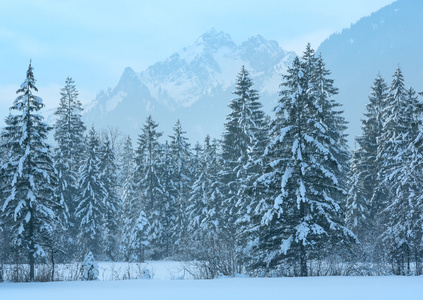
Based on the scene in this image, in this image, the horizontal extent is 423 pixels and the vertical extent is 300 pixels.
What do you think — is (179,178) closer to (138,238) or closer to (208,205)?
(138,238)

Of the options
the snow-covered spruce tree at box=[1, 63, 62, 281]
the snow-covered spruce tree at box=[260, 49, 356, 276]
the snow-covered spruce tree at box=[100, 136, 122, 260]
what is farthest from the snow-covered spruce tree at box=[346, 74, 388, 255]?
the snow-covered spruce tree at box=[100, 136, 122, 260]

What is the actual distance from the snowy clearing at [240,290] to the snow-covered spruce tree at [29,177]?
32.9 ft

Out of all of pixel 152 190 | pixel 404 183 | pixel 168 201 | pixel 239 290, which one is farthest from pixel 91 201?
pixel 239 290

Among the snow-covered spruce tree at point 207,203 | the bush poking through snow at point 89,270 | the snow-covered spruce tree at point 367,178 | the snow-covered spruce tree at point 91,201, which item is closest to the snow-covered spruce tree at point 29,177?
the bush poking through snow at point 89,270

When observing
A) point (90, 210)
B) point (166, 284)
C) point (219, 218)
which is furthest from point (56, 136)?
point (166, 284)

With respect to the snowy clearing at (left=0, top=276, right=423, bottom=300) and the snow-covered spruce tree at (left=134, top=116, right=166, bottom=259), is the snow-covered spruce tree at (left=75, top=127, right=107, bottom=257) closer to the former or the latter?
the snow-covered spruce tree at (left=134, top=116, right=166, bottom=259)

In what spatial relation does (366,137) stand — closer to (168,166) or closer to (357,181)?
(357,181)

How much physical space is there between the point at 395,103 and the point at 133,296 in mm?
30869

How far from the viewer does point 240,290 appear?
8359mm

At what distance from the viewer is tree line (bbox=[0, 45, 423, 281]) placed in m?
16.2

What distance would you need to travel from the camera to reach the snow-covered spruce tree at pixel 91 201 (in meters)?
41.3

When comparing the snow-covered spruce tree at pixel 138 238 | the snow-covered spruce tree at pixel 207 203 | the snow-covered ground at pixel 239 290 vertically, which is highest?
the snow-covered spruce tree at pixel 207 203

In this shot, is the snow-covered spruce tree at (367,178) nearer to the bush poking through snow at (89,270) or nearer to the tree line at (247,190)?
the tree line at (247,190)

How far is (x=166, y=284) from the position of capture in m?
9.48
